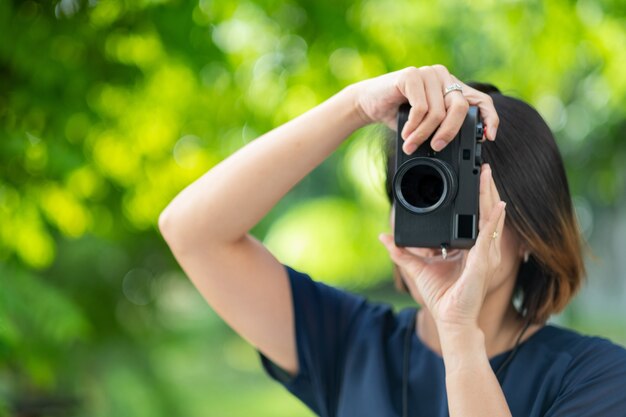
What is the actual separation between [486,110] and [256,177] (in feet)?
1.36

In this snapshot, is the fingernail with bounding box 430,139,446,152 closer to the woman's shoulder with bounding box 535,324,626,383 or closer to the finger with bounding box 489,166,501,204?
the finger with bounding box 489,166,501,204

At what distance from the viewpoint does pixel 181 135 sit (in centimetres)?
264

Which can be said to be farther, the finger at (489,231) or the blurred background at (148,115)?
the blurred background at (148,115)

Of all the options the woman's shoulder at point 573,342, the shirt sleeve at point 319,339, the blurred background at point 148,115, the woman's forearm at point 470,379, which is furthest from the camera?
the blurred background at point 148,115

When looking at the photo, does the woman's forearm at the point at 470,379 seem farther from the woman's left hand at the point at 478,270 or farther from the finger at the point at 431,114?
the finger at the point at 431,114

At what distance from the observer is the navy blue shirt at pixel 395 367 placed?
52.4 inches

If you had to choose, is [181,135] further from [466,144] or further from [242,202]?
[466,144]

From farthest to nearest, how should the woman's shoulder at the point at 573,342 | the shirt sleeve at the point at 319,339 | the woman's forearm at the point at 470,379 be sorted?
the shirt sleeve at the point at 319,339 → the woman's shoulder at the point at 573,342 → the woman's forearm at the point at 470,379

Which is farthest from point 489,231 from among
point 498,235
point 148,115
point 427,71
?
point 148,115

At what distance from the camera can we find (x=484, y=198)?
4.23 feet

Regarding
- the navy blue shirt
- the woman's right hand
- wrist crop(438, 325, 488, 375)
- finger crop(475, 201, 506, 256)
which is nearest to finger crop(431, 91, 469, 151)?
the woman's right hand

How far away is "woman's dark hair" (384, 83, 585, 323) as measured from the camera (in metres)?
1.40

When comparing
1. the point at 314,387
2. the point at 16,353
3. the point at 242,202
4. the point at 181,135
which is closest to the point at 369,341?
the point at 314,387

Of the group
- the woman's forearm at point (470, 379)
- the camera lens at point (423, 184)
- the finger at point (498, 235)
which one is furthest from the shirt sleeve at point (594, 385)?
the camera lens at point (423, 184)
